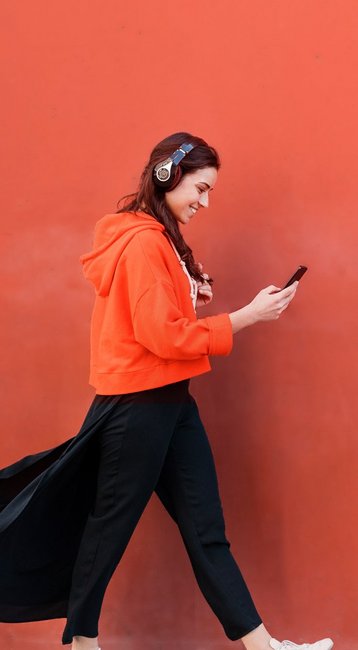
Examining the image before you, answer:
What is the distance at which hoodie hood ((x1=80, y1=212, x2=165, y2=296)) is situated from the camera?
2.99 metres

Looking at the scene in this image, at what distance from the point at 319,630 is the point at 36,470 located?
3.39ft

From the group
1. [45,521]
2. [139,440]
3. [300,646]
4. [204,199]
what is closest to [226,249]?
[204,199]

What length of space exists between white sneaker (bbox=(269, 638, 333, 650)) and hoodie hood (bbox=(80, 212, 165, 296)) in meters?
1.14

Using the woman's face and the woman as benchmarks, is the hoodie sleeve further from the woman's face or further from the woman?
the woman's face

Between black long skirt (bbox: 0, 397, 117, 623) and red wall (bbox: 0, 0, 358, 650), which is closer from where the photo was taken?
black long skirt (bbox: 0, 397, 117, 623)

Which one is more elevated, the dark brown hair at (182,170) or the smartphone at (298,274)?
the dark brown hair at (182,170)

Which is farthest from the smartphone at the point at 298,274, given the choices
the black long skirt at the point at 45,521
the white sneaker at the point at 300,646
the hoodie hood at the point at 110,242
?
the white sneaker at the point at 300,646

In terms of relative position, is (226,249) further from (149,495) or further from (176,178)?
(149,495)

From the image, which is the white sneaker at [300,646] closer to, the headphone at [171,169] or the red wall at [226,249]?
the red wall at [226,249]

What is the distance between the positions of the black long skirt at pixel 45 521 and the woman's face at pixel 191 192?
609 millimetres

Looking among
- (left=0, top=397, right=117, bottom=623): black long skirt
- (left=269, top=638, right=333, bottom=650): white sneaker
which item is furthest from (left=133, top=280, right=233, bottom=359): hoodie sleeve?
(left=269, top=638, right=333, bottom=650): white sneaker

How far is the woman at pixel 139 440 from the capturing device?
2.95m

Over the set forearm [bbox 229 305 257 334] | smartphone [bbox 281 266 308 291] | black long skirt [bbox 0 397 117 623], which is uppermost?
smartphone [bbox 281 266 308 291]

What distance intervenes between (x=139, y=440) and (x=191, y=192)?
2.39 ft
